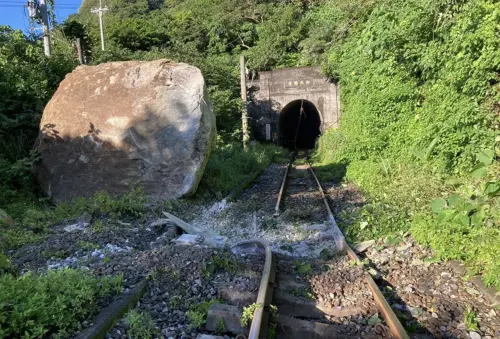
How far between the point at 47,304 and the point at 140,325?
0.71 m

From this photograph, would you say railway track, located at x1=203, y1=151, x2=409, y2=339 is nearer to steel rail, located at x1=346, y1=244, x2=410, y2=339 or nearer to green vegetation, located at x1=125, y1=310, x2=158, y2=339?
steel rail, located at x1=346, y1=244, x2=410, y2=339

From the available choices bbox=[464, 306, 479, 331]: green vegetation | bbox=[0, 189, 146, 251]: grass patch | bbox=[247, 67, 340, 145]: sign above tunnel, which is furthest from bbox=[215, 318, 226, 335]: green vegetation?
bbox=[247, 67, 340, 145]: sign above tunnel

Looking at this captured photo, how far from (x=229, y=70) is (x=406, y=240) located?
69.3 ft

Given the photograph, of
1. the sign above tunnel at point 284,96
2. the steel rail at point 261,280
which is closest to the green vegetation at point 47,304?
the steel rail at point 261,280

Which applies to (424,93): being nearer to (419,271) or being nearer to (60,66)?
(419,271)

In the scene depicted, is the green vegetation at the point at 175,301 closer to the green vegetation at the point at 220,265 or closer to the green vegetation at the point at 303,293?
the green vegetation at the point at 220,265

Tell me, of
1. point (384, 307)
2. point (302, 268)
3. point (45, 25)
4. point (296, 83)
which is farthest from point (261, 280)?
point (296, 83)

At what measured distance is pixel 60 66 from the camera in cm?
1155

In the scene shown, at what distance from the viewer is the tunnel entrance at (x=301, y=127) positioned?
29.5 meters

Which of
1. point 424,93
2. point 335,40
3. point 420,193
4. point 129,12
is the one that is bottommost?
point 420,193

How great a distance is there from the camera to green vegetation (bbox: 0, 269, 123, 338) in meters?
2.61

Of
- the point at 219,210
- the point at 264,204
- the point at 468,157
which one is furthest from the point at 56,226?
the point at 468,157

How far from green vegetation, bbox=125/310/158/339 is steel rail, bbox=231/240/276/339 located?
0.78 metres

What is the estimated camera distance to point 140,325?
10.0 ft
